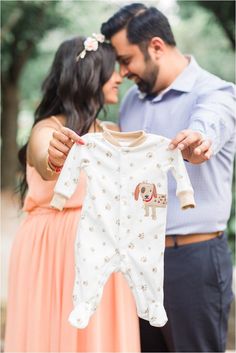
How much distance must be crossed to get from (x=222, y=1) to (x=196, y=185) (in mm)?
3235

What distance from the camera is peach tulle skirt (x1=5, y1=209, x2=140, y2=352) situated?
7.68 feet

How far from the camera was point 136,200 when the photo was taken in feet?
6.67

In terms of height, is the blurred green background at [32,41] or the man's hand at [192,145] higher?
the blurred green background at [32,41]

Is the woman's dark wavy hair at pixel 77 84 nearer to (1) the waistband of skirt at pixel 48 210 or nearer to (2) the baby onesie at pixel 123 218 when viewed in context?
(1) the waistband of skirt at pixel 48 210

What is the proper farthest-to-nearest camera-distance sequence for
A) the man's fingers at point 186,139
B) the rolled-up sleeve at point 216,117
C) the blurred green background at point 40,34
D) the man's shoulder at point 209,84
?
the blurred green background at point 40,34, the man's shoulder at point 209,84, the rolled-up sleeve at point 216,117, the man's fingers at point 186,139

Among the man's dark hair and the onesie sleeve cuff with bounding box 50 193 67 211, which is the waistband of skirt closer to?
the onesie sleeve cuff with bounding box 50 193 67 211

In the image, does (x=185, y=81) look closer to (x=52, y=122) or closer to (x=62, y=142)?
(x=52, y=122)

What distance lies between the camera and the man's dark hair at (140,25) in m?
2.70

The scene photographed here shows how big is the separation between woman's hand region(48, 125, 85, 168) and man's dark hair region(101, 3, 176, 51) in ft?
3.05

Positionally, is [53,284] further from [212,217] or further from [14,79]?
[14,79]

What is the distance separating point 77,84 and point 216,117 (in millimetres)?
668

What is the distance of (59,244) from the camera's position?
239 cm

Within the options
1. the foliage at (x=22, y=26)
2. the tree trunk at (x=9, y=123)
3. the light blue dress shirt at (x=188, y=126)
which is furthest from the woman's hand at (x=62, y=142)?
the tree trunk at (x=9, y=123)

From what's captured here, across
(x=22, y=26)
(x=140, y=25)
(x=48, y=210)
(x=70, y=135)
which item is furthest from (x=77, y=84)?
(x=22, y=26)
